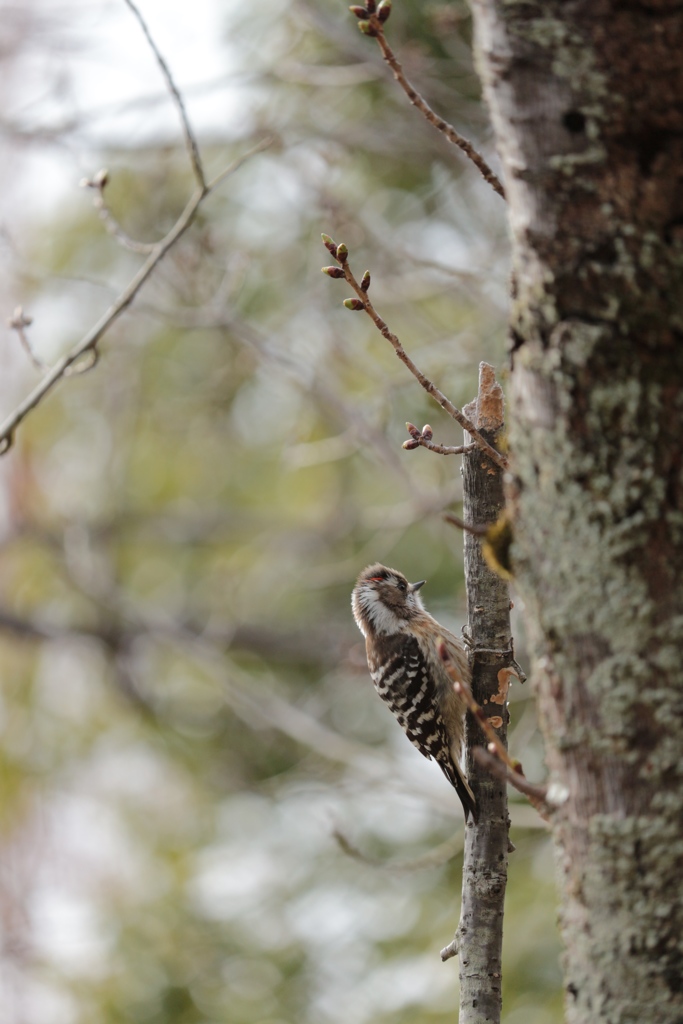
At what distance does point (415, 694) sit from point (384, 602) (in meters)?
0.66

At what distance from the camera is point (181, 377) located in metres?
10.3

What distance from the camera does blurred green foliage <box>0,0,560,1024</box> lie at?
5766 millimetres

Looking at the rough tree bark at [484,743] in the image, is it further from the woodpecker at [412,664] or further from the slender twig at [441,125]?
the woodpecker at [412,664]

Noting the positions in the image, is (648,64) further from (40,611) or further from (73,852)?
(73,852)

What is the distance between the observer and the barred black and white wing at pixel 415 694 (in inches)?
182

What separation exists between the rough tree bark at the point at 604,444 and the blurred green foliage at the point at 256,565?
3044 mm

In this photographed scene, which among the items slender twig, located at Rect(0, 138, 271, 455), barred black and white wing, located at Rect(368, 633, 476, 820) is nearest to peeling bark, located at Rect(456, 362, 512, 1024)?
slender twig, located at Rect(0, 138, 271, 455)

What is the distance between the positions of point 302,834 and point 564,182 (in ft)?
27.9

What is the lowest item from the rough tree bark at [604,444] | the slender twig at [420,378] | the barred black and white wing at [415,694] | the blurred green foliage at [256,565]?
the rough tree bark at [604,444]

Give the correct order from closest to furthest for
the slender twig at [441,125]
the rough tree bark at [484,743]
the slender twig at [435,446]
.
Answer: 1. the slender twig at [441,125]
2. the rough tree bark at [484,743]
3. the slender twig at [435,446]

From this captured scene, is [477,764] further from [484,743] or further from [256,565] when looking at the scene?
[256,565]

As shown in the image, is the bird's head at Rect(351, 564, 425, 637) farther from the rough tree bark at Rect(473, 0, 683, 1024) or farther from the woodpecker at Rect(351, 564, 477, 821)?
the rough tree bark at Rect(473, 0, 683, 1024)

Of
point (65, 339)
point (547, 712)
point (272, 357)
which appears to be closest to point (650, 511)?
point (547, 712)

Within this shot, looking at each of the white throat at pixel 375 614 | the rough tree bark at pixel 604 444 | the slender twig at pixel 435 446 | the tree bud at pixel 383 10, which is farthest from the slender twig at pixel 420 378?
the white throat at pixel 375 614
